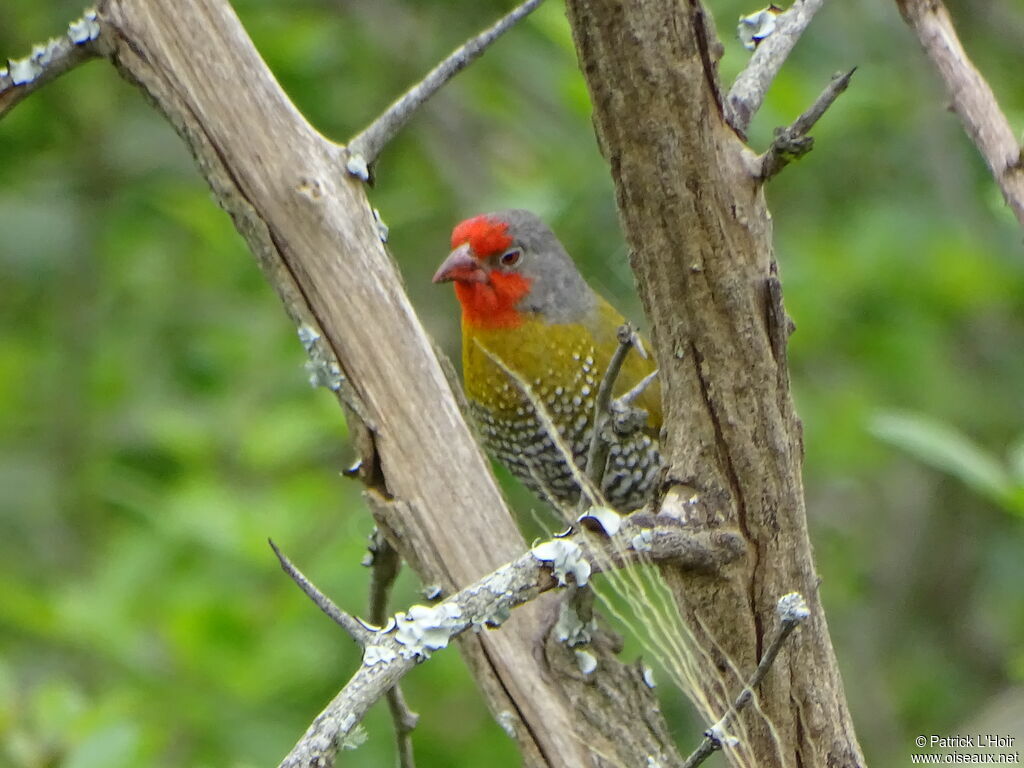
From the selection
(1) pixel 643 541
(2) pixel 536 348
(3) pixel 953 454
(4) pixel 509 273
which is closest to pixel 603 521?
(1) pixel 643 541

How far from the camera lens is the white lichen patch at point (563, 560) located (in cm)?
180

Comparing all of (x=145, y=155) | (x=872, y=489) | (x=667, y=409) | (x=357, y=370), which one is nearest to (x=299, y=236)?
(x=357, y=370)

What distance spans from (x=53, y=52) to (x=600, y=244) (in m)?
2.60

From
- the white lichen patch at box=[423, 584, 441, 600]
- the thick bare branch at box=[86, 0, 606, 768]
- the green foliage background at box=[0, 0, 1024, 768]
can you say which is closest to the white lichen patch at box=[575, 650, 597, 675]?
the thick bare branch at box=[86, 0, 606, 768]

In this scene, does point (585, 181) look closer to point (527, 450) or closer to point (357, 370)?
point (527, 450)

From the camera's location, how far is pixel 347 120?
18.1ft

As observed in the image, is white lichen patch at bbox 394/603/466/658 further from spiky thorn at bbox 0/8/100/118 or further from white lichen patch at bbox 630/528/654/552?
spiky thorn at bbox 0/8/100/118

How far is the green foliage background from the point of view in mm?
4676

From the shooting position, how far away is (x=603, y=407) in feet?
7.02

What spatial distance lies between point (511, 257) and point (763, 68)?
7.09ft

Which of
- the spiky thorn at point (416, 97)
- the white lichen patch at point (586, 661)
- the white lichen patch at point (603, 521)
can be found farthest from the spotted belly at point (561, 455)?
the white lichen patch at point (603, 521)

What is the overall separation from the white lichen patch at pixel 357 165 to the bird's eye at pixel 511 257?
151 centimetres

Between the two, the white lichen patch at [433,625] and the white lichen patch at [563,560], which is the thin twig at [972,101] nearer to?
the white lichen patch at [563,560]

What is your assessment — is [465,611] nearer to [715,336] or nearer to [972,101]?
[715,336]
